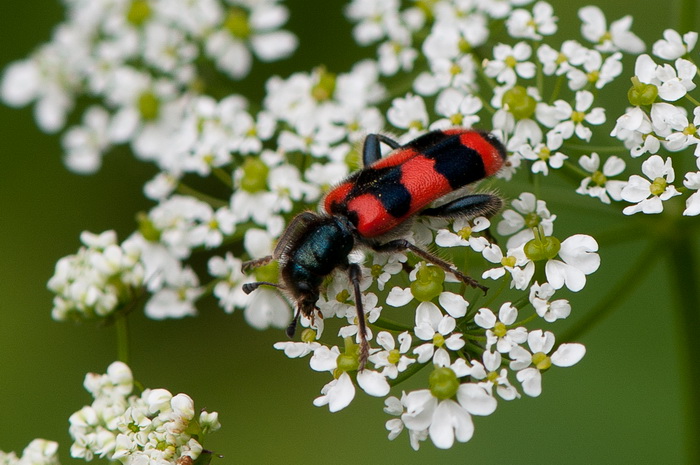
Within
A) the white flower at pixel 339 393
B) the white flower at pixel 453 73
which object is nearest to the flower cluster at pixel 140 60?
the white flower at pixel 453 73

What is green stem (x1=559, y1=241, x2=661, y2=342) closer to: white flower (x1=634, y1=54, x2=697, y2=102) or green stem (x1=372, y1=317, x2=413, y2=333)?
green stem (x1=372, y1=317, x2=413, y2=333)

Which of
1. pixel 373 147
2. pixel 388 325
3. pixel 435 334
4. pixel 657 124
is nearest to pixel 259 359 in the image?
pixel 373 147

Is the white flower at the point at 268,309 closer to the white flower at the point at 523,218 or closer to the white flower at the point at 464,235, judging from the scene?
the white flower at the point at 464,235

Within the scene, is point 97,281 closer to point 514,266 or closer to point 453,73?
point 514,266

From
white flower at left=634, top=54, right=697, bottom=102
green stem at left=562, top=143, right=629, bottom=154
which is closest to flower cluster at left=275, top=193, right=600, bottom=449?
green stem at left=562, top=143, right=629, bottom=154

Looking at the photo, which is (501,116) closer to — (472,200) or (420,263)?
(472,200)

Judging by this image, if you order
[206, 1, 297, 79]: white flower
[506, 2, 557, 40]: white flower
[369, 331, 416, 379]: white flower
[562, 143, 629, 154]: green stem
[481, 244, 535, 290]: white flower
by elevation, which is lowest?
[369, 331, 416, 379]: white flower
